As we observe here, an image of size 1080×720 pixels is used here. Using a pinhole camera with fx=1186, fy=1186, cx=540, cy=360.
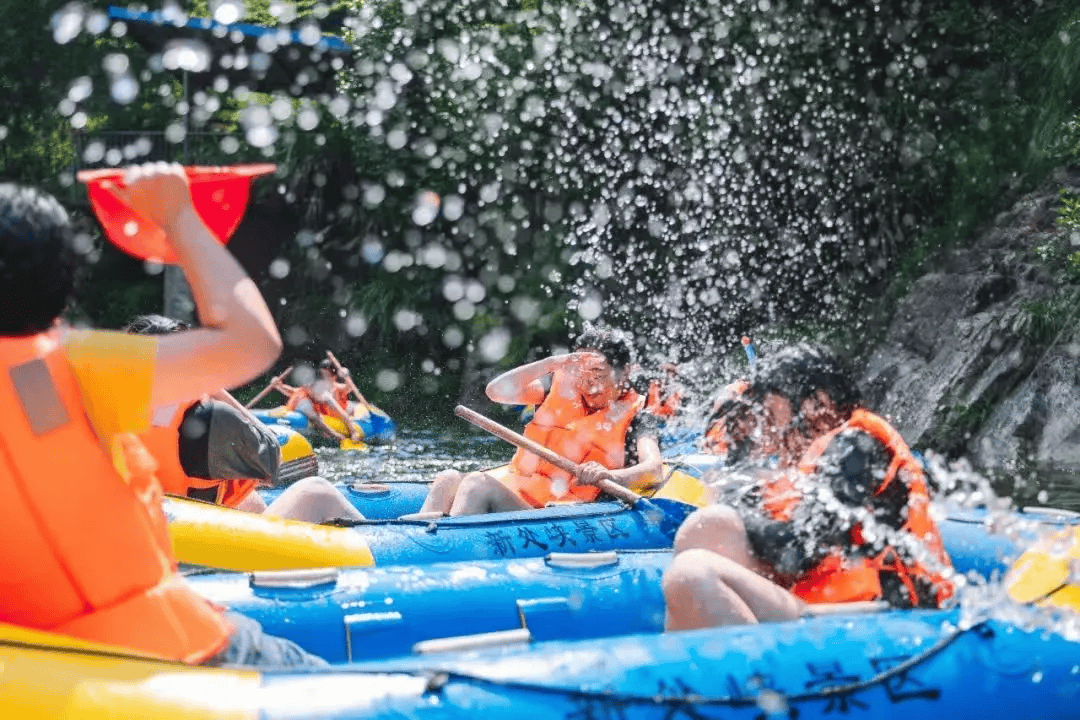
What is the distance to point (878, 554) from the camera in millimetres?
2922

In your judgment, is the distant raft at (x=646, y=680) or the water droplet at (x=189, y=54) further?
the water droplet at (x=189, y=54)

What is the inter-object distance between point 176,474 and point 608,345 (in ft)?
6.01

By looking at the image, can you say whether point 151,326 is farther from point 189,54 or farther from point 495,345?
point 189,54

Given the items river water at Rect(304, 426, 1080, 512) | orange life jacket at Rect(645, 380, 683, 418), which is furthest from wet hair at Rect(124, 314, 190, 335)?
river water at Rect(304, 426, 1080, 512)

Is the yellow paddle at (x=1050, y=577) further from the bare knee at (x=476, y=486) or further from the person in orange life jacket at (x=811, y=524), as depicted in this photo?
the bare knee at (x=476, y=486)

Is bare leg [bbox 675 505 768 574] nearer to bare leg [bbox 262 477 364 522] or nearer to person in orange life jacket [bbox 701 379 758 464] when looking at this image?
person in orange life jacket [bbox 701 379 758 464]

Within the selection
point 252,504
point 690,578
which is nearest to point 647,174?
point 252,504

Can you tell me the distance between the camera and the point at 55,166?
80.0 feet

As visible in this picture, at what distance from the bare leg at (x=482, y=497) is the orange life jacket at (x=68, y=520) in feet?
9.74

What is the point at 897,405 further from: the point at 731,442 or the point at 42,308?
the point at 42,308

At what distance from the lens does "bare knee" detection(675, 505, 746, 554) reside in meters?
2.97

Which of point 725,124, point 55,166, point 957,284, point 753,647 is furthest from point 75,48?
point 753,647

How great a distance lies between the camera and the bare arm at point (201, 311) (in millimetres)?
1668

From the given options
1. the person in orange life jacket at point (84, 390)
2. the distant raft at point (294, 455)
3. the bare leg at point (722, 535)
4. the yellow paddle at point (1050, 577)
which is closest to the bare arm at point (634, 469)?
the bare leg at point (722, 535)
